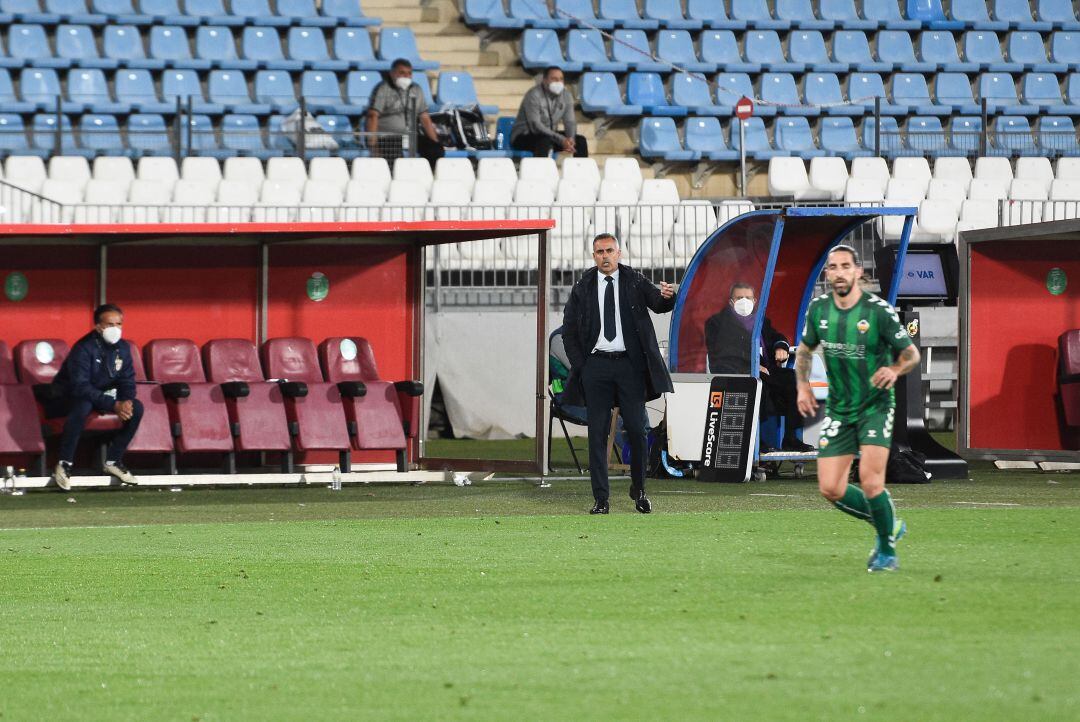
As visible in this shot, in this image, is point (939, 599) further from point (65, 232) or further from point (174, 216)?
point (174, 216)

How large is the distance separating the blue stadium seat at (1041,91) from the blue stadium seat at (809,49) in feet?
10.1

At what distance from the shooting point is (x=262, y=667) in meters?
6.15

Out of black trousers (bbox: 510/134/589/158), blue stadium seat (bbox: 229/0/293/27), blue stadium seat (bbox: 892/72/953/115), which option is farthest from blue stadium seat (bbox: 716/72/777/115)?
blue stadium seat (bbox: 229/0/293/27)

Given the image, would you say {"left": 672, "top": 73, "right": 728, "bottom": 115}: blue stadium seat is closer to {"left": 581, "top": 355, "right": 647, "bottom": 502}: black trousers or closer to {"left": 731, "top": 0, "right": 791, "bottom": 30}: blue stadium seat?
{"left": 731, "top": 0, "right": 791, "bottom": 30}: blue stadium seat

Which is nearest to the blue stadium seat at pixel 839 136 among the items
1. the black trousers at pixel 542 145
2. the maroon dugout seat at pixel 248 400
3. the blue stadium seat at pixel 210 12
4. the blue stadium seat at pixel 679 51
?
the blue stadium seat at pixel 679 51

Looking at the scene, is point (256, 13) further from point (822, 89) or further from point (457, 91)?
point (822, 89)

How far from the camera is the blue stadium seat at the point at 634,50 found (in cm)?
2664

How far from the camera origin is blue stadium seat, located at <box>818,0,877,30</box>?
2811 centimetres

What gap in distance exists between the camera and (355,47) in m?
25.7

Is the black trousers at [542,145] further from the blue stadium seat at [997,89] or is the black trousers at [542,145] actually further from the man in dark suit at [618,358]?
the man in dark suit at [618,358]

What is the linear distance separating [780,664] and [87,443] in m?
11.5

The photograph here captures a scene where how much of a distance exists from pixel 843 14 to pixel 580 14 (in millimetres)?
4543

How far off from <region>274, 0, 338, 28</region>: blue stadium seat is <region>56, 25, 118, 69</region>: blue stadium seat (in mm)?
2901

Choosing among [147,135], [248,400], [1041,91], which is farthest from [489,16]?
[248,400]
